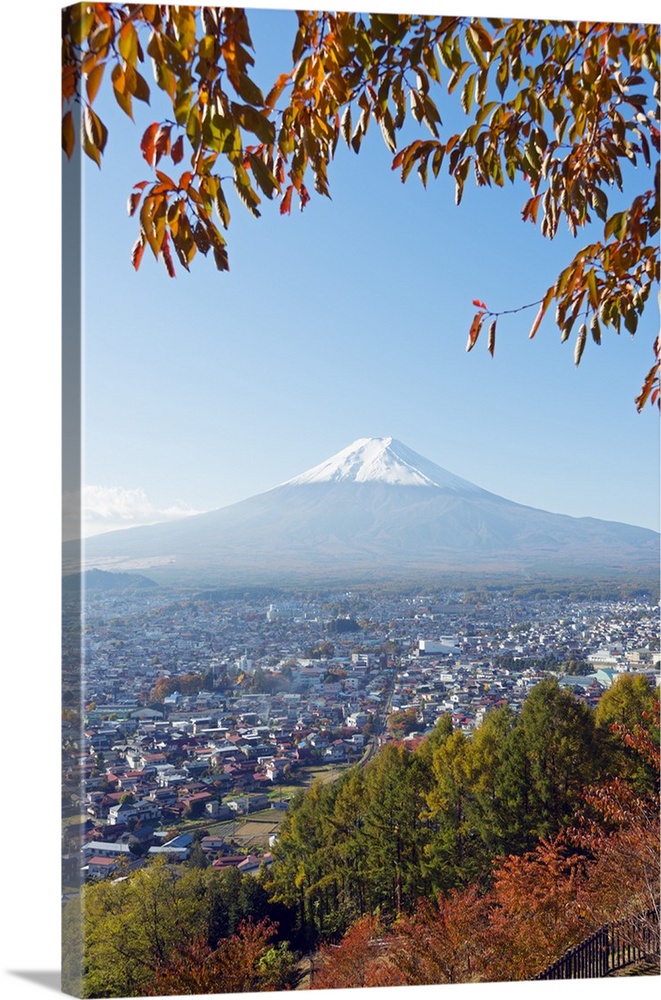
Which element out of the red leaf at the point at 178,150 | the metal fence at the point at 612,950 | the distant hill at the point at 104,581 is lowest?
the metal fence at the point at 612,950

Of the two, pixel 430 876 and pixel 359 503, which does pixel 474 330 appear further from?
pixel 430 876

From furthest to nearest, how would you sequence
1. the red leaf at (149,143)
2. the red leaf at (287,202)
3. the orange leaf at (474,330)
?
the orange leaf at (474,330) → the red leaf at (287,202) → the red leaf at (149,143)

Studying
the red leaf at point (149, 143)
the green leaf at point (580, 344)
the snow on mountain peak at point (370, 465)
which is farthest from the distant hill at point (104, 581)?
the green leaf at point (580, 344)

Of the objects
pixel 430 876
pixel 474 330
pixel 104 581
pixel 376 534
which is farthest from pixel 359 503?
pixel 430 876

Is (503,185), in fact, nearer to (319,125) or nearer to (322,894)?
(319,125)

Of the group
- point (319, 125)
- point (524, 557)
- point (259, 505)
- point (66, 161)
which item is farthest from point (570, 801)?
point (66, 161)

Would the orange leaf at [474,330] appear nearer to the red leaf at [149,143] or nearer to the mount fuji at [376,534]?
the mount fuji at [376,534]

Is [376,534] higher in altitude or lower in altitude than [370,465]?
lower

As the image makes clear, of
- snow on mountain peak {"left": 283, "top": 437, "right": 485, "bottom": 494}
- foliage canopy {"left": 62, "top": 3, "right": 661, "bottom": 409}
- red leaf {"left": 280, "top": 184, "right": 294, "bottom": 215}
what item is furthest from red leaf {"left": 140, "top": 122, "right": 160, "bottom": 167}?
snow on mountain peak {"left": 283, "top": 437, "right": 485, "bottom": 494}
